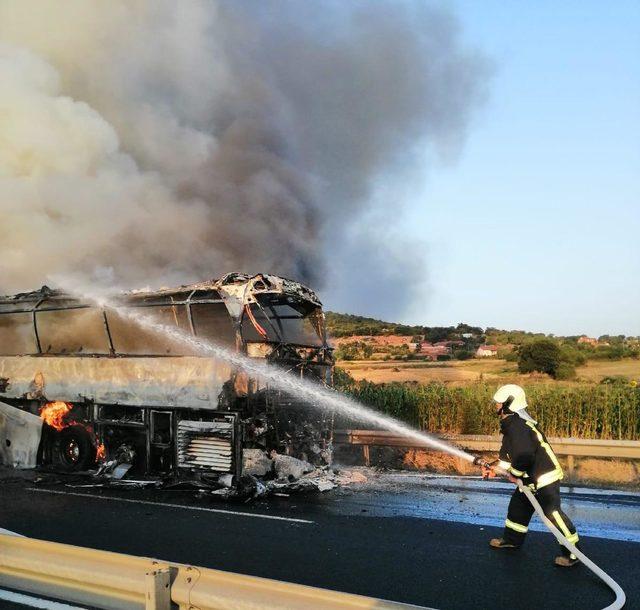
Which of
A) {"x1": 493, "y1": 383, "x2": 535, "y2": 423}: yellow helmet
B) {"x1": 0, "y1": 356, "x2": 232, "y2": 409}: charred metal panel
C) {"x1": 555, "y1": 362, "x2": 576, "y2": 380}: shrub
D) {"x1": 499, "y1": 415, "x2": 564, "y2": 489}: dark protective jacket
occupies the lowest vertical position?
{"x1": 499, "y1": 415, "x2": 564, "y2": 489}: dark protective jacket

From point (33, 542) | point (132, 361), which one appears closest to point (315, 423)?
point (132, 361)

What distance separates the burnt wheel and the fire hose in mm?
6046

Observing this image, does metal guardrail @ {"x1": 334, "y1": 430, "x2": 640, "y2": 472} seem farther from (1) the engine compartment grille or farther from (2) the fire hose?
(2) the fire hose

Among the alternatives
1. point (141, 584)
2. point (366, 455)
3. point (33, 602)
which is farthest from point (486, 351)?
point (141, 584)

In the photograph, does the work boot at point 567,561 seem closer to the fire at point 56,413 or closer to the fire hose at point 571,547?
the fire hose at point 571,547

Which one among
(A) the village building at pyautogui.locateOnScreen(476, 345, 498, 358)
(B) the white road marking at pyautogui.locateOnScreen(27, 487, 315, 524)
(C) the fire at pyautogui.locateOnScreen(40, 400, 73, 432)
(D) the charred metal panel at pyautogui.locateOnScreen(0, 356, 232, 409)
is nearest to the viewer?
(B) the white road marking at pyautogui.locateOnScreen(27, 487, 315, 524)

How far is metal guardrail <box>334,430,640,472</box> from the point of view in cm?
985

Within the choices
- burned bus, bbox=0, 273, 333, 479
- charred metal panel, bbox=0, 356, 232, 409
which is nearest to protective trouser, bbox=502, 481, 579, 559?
burned bus, bbox=0, 273, 333, 479

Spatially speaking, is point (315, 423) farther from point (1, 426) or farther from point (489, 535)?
point (1, 426)

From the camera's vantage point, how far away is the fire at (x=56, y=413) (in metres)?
10.3

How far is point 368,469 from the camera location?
11.2 meters

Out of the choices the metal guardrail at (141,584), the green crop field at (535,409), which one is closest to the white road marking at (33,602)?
the metal guardrail at (141,584)

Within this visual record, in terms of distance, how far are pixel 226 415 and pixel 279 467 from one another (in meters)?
1.00

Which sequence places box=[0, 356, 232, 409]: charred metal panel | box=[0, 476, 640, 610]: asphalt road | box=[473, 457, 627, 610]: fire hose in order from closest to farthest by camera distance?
box=[473, 457, 627, 610]: fire hose → box=[0, 476, 640, 610]: asphalt road → box=[0, 356, 232, 409]: charred metal panel
